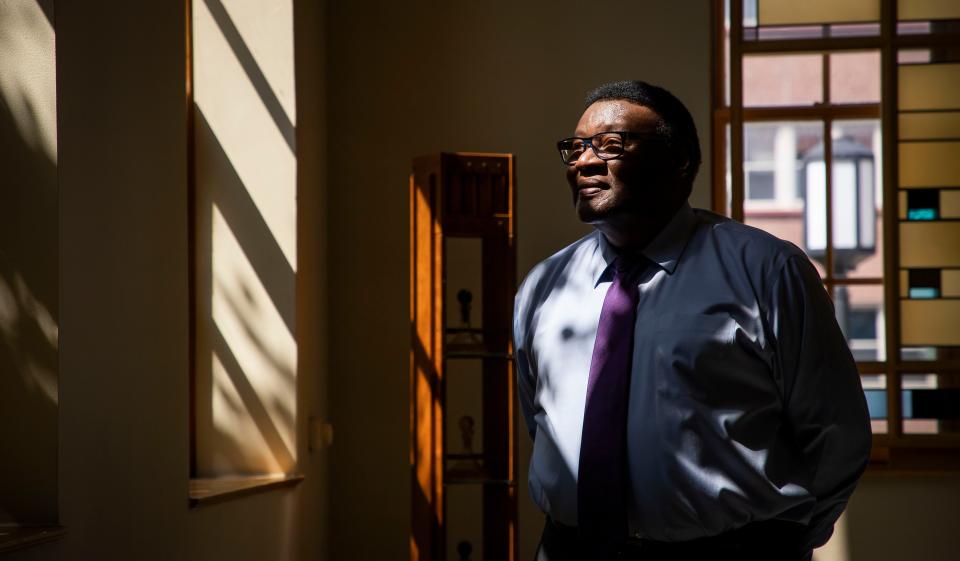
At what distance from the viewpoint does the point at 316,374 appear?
12.8 feet

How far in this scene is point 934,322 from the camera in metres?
4.04

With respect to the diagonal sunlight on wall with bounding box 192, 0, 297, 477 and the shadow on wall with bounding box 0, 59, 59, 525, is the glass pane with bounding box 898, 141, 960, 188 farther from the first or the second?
the shadow on wall with bounding box 0, 59, 59, 525

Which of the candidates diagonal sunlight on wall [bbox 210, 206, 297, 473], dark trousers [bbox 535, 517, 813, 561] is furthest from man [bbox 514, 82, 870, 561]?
diagonal sunlight on wall [bbox 210, 206, 297, 473]

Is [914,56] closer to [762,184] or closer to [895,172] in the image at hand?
[895,172]

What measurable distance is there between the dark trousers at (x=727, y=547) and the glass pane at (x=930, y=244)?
251cm

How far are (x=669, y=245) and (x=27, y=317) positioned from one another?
132 centimetres

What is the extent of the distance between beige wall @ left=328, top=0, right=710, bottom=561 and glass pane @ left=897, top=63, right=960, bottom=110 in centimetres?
81

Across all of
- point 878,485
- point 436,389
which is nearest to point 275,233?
point 436,389

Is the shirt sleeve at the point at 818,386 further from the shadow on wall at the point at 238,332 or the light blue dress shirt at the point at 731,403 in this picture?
the shadow on wall at the point at 238,332

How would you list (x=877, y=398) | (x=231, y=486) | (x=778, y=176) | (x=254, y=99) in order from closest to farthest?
1. (x=231, y=486)
2. (x=254, y=99)
3. (x=877, y=398)
4. (x=778, y=176)

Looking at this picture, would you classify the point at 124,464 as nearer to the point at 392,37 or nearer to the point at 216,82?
the point at 216,82

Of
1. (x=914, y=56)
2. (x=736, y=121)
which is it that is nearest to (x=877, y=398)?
(x=736, y=121)

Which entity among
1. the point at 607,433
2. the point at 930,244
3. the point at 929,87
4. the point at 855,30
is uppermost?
the point at 855,30

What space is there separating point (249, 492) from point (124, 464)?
0.81 meters
